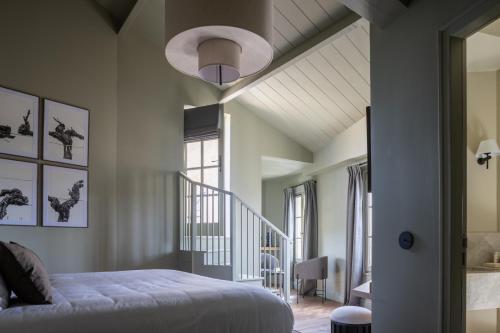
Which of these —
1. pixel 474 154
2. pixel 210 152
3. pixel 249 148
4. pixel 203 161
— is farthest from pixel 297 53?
pixel 474 154

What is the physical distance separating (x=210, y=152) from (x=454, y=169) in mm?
4380

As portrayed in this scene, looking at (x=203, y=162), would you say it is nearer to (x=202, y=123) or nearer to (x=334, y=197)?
(x=202, y=123)

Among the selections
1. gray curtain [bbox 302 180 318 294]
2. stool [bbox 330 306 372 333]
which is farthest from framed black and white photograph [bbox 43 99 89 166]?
gray curtain [bbox 302 180 318 294]

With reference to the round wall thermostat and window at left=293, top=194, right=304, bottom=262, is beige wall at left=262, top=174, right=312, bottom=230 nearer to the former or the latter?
window at left=293, top=194, right=304, bottom=262

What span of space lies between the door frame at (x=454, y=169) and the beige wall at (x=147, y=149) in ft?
12.9

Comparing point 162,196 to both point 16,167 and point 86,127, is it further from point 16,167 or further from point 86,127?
point 16,167

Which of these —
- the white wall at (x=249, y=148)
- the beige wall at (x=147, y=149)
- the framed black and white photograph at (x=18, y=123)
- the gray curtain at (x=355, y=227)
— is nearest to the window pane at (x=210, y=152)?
the beige wall at (x=147, y=149)

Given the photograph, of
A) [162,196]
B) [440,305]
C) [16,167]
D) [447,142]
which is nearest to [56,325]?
[440,305]

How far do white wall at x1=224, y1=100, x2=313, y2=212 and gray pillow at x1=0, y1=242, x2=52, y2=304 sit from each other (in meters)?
4.31

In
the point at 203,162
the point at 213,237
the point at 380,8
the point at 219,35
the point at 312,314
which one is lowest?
the point at 312,314

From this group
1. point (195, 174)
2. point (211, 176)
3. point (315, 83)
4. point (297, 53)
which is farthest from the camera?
point (195, 174)

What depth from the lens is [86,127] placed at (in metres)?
4.57

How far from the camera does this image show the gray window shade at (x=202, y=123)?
559 centimetres

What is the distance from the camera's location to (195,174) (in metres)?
5.98
